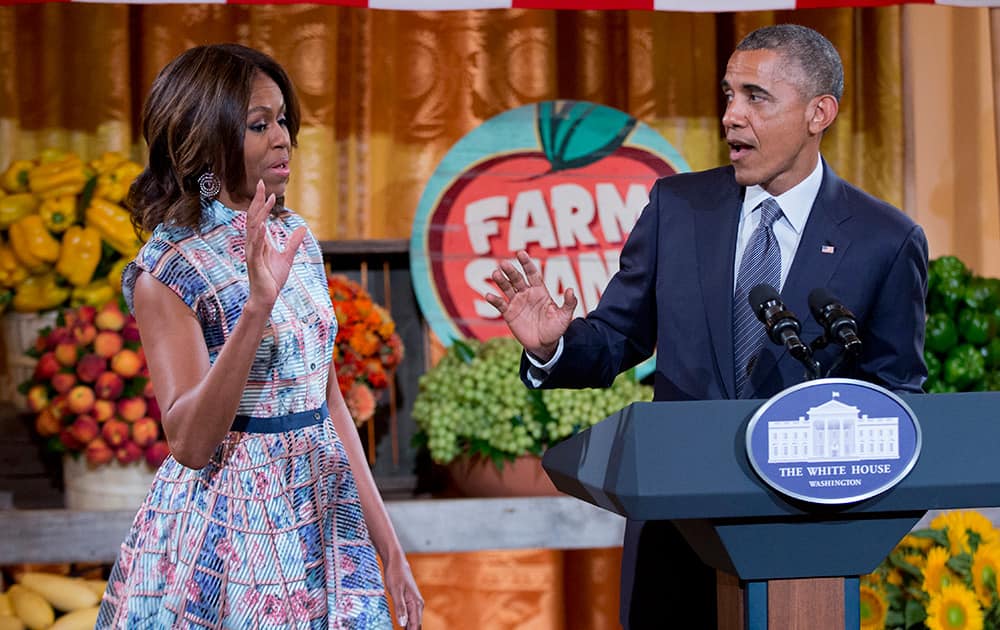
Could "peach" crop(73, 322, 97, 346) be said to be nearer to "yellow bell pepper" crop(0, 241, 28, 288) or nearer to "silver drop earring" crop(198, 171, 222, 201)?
"yellow bell pepper" crop(0, 241, 28, 288)

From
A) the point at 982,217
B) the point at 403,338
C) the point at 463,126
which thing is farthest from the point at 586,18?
the point at 982,217

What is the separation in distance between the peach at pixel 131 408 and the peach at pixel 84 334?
15 cm

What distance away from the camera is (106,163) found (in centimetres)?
289

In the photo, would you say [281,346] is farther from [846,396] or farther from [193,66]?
[846,396]

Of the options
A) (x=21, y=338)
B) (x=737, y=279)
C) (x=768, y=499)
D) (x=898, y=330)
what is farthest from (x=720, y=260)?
(x=21, y=338)

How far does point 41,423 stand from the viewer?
2738mm

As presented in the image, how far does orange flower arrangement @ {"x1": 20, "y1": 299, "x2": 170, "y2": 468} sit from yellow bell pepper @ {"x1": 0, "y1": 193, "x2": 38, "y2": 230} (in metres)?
A: 0.27

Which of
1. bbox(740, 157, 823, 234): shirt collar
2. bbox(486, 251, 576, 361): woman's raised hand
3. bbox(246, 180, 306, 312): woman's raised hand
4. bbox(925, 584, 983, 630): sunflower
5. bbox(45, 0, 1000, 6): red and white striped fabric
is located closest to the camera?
bbox(246, 180, 306, 312): woman's raised hand

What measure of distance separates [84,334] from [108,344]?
64mm

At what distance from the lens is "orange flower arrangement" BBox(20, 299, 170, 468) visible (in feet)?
8.81

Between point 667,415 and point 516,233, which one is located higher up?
point 516,233

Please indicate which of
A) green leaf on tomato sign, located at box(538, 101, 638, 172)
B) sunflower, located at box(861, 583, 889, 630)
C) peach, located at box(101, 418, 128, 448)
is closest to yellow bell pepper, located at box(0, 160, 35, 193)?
peach, located at box(101, 418, 128, 448)

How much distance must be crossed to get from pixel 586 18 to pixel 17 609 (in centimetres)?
199

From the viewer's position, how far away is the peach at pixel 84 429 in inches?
106
